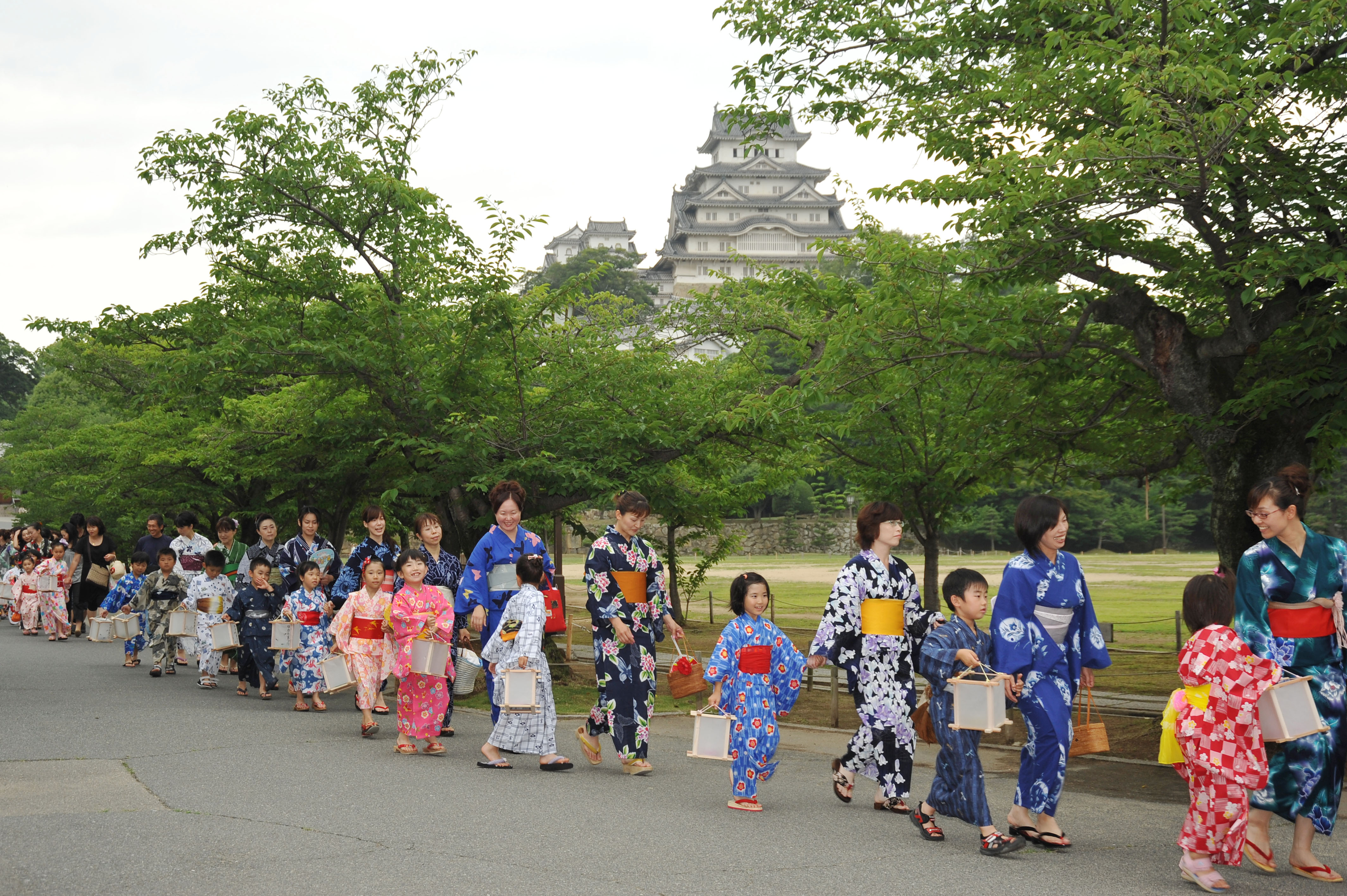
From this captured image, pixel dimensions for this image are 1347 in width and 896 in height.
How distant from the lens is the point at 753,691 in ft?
20.0

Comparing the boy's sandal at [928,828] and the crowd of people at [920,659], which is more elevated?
the crowd of people at [920,659]

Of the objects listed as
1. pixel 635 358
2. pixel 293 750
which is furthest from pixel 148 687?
pixel 635 358

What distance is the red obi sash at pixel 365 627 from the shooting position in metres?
8.47

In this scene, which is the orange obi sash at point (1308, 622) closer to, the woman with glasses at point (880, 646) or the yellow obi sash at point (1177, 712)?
the yellow obi sash at point (1177, 712)

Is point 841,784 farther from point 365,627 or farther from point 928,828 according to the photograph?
point 365,627

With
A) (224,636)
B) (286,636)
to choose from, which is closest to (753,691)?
(286,636)

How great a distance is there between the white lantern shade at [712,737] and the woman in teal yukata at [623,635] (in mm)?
925

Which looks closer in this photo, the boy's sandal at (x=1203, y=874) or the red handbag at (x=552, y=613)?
the boy's sandal at (x=1203, y=874)

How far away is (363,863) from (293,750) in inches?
118

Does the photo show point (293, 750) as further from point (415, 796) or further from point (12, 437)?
point (12, 437)

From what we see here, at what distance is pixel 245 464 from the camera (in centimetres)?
1680

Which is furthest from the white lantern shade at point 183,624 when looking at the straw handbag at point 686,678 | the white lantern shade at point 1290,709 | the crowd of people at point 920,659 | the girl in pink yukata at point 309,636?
the white lantern shade at point 1290,709

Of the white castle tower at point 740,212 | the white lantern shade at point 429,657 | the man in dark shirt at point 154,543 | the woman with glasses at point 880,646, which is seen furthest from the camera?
the white castle tower at point 740,212

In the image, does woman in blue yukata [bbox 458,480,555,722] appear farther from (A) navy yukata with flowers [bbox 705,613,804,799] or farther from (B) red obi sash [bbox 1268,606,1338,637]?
(B) red obi sash [bbox 1268,606,1338,637]
